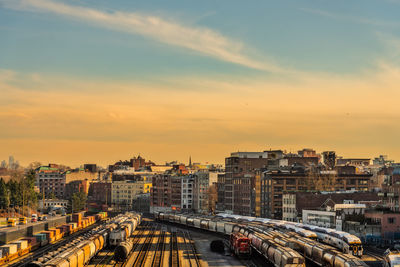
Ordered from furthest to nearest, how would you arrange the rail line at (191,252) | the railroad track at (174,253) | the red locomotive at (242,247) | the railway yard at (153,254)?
the red locomotive at (242,247) → the rail line at (191,252) → the railroad track at (174,253) → the railway yard at (153,254)

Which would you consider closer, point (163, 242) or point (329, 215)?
point (163, 242)

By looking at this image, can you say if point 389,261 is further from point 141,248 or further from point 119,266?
point 141,248

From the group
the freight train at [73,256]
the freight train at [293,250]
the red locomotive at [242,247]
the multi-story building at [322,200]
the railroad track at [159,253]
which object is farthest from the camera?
the multi-story building at [322,200]

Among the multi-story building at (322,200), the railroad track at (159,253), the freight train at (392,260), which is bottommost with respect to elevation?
the railroad track at (159,253)

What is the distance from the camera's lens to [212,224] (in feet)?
565

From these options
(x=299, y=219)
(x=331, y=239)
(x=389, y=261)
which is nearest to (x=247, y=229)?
(x=331, y=239)

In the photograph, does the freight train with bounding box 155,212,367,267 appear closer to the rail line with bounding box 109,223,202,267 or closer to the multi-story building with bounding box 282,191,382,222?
the rail line with bounding box 109,223,202,267

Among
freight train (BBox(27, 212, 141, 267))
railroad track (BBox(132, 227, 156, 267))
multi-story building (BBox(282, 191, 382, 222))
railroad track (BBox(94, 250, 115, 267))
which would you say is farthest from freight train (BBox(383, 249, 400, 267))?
multi-story building (BBox(282, 191, 382, 222))

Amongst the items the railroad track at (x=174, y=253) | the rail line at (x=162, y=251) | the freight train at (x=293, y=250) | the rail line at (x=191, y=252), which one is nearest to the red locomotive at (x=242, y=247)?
the freight train at (x=293, y=250)

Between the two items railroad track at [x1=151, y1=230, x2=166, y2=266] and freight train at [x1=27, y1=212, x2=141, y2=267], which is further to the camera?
railroad track at [x1=151, y1=230, x2=166, y2=266]

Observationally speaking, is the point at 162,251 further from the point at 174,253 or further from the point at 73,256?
the point at 73,256

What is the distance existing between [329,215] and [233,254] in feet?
181

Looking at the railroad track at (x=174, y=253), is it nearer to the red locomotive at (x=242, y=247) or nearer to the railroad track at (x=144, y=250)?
the railroad track at (x=144, y=250)

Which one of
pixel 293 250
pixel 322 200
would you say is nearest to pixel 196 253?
pixel 293 250
